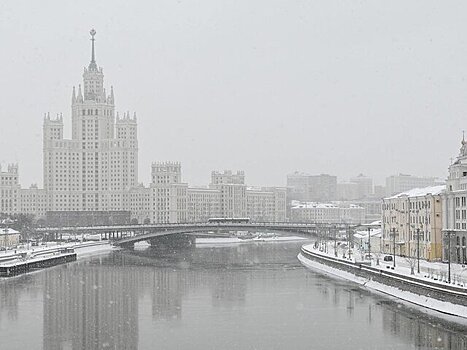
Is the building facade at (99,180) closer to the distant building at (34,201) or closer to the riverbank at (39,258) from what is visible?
the distant building at (34,201)

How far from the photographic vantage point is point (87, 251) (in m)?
86.9

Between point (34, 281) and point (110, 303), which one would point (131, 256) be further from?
point (110, 303)

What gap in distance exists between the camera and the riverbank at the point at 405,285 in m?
34.6

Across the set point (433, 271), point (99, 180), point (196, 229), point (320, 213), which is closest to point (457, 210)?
point (433, 271)

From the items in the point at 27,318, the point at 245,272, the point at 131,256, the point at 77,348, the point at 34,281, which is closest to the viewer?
the point at 77,348

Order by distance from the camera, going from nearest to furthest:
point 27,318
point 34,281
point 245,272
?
point 27,318, point 34,281, point 245,272

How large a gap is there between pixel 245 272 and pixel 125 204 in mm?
109354

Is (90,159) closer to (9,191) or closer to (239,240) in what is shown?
(9,191)

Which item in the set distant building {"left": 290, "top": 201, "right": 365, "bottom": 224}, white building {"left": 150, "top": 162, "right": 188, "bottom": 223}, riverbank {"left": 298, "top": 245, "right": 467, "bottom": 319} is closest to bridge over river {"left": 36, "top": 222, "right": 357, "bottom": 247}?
riverbank {"left": 298, "top": 245, "right": 467, "bottom": 319}

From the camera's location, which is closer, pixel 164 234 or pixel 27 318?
pixel 27 318

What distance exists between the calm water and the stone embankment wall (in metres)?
1.28

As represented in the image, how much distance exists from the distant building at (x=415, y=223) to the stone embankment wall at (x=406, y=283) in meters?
3.97

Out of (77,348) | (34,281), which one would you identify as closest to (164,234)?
(34,281)

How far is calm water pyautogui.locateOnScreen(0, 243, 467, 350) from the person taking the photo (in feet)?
98.3
